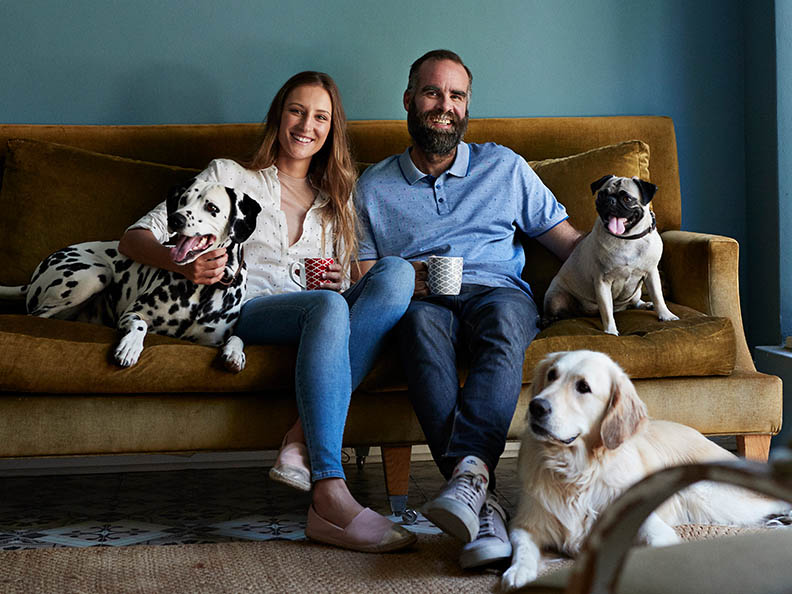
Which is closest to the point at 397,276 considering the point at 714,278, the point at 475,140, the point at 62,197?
the point at 714,278

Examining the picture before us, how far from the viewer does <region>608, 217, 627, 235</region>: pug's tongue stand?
85.7 inches

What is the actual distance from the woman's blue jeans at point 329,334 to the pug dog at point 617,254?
65cm

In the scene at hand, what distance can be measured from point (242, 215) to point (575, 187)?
1.27 m

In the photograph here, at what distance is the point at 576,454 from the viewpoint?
1.54m

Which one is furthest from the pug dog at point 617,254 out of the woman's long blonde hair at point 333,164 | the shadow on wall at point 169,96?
the shadow on wall at point 169,96

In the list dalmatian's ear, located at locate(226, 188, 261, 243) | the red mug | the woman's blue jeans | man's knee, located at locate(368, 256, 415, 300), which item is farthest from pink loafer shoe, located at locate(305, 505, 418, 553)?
dalmatian's ear, located at locate(226, 188, 261, 243)

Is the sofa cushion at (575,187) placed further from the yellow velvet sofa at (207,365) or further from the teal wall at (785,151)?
the teal wall at (785,151)

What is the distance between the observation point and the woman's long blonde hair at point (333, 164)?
2.27 meters

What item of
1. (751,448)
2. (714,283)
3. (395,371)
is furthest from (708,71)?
(395,371)

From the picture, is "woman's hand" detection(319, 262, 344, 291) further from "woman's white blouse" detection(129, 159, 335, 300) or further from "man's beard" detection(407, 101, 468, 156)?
"man's beard" detection(407, 101, 468, 156)

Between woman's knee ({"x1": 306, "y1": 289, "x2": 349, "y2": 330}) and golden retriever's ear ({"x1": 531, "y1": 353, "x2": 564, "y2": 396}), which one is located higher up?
woman's knee ({"x1": 306, "y1": 289, "x2": 349, "y2": 330})

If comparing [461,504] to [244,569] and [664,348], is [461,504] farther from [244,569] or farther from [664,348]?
[664,348]

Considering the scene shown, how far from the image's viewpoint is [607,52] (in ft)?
10.3

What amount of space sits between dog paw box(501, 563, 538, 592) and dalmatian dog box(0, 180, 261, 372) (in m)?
0.84
